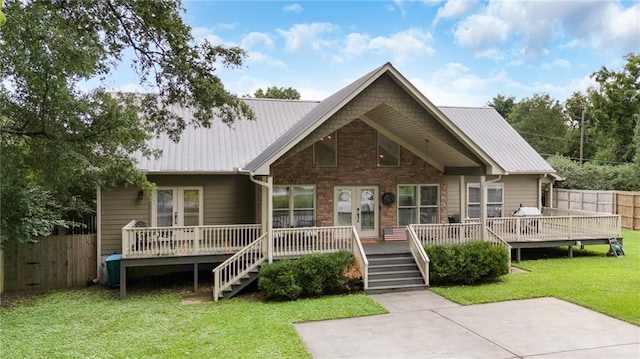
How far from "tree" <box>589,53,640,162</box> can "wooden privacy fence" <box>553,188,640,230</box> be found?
13365 mm

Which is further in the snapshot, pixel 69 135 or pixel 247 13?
pixel 247 13

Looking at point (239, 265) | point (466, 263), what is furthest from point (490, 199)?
point (239, 265)

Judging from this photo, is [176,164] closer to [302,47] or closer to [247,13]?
[247,13]

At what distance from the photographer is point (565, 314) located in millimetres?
8117

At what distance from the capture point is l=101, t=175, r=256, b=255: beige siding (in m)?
12.7

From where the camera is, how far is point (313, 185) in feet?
44.4

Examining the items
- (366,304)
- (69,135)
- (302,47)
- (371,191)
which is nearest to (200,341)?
(366,304)

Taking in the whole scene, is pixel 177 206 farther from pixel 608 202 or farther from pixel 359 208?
pixel 608 202

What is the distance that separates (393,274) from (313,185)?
4.19m

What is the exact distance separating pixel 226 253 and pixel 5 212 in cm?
509

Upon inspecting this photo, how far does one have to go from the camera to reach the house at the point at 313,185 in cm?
1102

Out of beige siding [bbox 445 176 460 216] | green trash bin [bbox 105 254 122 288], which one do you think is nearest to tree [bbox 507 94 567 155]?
beige siding [bbox 445 176 460 216]

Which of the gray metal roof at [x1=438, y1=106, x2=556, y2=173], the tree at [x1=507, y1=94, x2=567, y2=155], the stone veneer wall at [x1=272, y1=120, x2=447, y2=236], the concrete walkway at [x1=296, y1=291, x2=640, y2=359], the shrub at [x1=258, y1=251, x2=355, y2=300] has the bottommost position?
the concrete walkway at [x1=296, y1=291, x2=640, y2=359]

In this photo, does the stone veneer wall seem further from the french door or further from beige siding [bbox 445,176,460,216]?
the french door
